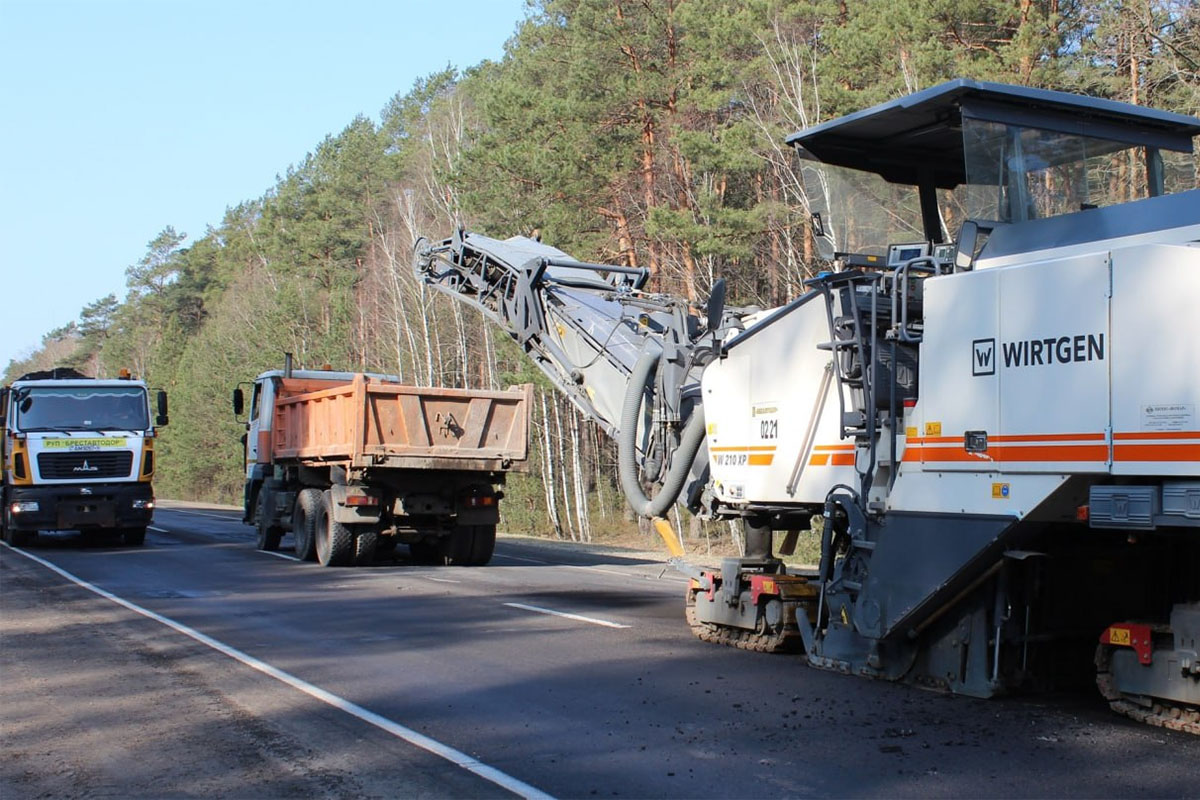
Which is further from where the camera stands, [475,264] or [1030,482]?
[475,264]

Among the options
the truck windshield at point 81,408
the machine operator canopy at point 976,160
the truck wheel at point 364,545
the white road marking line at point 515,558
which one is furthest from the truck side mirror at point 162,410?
the machine operator canopy at point 976,160

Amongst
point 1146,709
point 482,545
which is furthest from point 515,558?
point 1146,709

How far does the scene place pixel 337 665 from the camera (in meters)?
9.30

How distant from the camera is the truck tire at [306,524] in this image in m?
18.6

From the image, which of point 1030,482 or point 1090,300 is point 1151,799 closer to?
point 1030,482

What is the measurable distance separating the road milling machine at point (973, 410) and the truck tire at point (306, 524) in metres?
8.81

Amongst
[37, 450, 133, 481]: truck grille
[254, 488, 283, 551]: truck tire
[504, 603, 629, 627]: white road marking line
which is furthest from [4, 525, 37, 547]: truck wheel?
[504, 603, 629, 627]: white road marking line

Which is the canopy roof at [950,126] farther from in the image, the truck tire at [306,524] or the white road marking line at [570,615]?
the truck tire at [306,524]

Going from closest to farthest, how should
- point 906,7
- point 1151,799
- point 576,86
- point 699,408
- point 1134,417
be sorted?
→ point 1151,799 → point 1134,417 → point 699,408 → point 906,7 → point 576,86

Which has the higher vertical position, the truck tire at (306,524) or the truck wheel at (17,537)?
the truck tire at (306,524)

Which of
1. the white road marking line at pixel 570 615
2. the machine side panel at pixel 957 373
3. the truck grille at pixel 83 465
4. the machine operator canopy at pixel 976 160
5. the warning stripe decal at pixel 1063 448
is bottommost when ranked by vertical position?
the white road marking line at pixel 570 615

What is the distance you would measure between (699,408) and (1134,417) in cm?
479

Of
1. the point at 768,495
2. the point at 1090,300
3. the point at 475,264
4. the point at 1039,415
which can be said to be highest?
the point at 475,264

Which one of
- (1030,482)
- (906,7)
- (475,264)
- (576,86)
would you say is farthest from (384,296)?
(1030,482)
